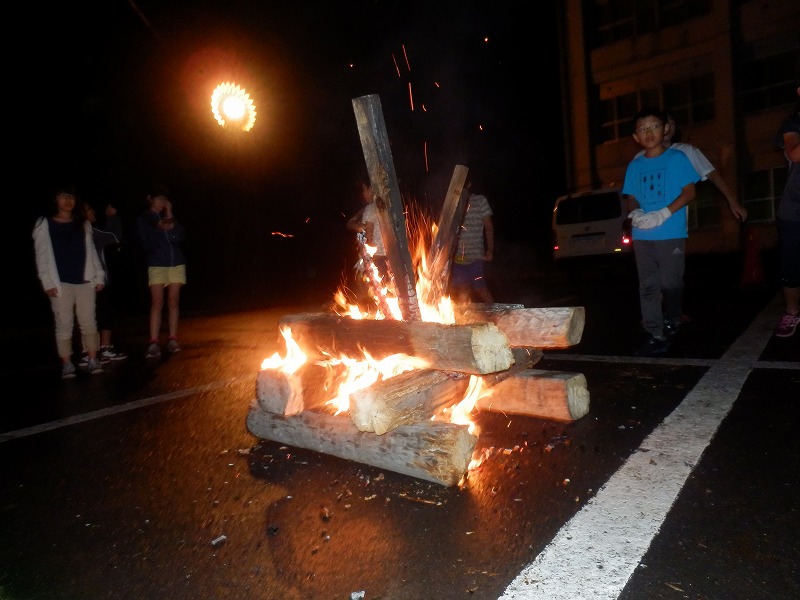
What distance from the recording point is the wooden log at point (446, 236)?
3670 millimetres

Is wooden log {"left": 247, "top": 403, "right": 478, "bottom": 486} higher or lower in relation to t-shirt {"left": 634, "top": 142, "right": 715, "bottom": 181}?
lower

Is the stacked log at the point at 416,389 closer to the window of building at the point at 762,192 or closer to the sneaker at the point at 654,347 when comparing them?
the sneaker at the point at 654,347

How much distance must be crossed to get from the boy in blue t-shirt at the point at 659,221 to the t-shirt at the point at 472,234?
6.11 ft

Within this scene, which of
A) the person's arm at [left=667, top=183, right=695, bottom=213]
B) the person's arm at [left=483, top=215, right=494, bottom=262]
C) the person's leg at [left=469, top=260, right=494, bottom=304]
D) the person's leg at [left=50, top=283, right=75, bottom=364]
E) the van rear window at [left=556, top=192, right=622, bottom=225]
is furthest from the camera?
the van rear window at [left=556, top=192, right=622, bottom=225]

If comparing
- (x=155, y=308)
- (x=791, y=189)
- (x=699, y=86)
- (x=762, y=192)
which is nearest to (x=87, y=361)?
(x=155, y=308)

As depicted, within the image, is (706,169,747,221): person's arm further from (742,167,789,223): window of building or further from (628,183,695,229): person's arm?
(742,167,789,223): window of building

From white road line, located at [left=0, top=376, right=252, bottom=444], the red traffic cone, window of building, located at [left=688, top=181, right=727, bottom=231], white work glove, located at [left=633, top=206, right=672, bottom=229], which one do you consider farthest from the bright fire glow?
window of building, located at [left=688, top=181, right=727, bottom=231]

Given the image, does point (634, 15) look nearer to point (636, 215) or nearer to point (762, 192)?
point (762, 192)

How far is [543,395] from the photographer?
11.0ft

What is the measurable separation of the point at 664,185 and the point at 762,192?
20.6 m

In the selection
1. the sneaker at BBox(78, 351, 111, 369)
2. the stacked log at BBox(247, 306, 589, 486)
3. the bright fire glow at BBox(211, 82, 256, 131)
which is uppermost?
the bright fire glow at BBox(211, 82, 256, 131)

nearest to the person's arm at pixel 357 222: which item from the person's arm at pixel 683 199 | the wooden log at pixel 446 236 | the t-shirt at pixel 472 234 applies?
the t-shirt at pixel 472 234

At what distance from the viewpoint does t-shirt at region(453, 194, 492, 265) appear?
6410mm

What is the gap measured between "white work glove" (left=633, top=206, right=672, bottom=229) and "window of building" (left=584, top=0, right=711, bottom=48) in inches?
891
